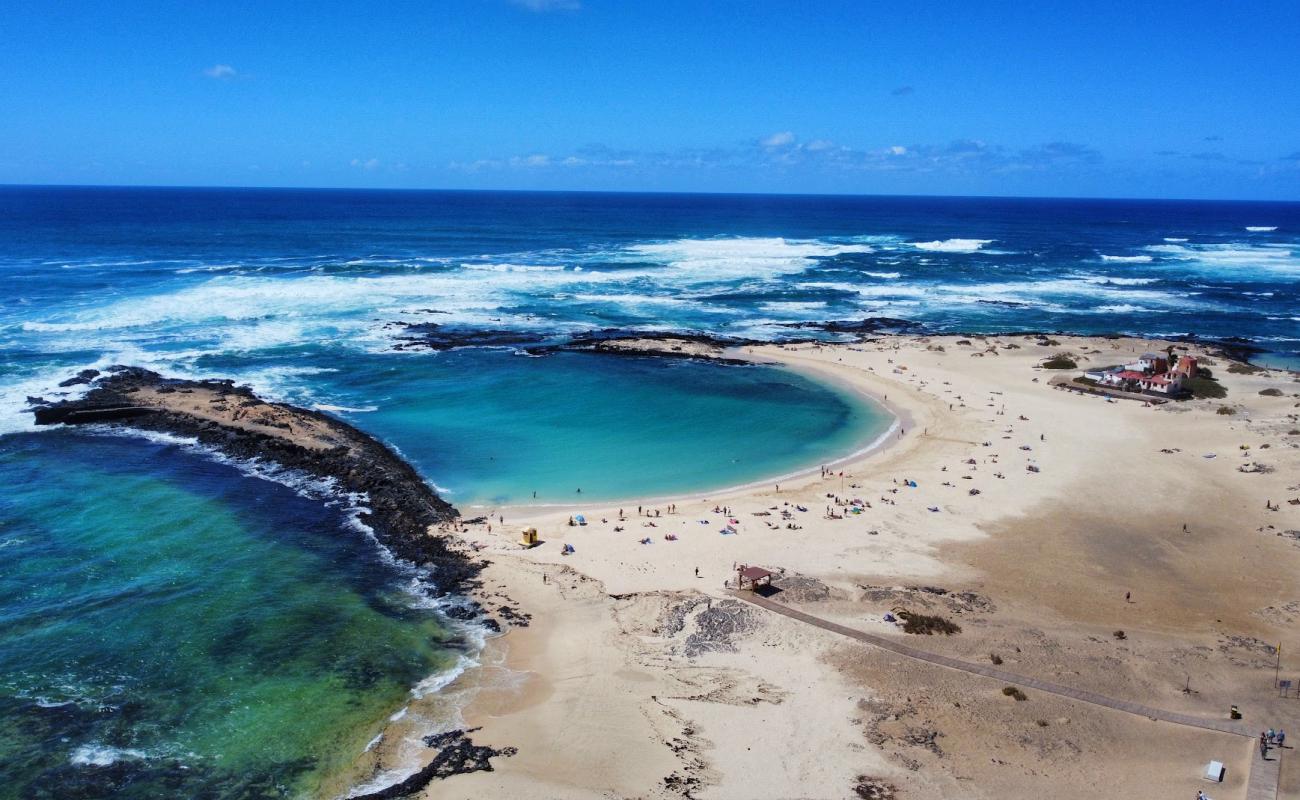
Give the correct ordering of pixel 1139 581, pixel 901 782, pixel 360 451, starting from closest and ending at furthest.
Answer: pixel 901 782
pixel 1139 581
pixel 360 451

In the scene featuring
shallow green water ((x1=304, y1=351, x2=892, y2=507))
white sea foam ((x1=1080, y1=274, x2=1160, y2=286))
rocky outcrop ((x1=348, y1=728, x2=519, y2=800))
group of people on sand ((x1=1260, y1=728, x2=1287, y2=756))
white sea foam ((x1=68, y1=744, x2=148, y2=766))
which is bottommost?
white sea foam ((x1=68, y1=744, x2=148, y2=766))

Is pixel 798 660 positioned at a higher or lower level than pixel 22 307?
lower

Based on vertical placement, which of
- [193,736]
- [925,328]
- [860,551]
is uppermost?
[925,328]

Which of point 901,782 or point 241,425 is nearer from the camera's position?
point 901,782

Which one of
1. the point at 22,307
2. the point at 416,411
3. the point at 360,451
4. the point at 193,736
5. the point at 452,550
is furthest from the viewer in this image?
the point at 22,307

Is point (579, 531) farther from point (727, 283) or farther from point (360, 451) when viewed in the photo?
point (727, 283)

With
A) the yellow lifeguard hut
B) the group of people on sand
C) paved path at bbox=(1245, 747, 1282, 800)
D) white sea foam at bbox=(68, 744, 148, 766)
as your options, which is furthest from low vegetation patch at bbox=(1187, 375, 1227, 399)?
white sea foam at bbox=(68, 744, 148, 766)

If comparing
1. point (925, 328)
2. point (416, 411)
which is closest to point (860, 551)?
point (416, 411)

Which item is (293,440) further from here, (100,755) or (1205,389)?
(1205,389)

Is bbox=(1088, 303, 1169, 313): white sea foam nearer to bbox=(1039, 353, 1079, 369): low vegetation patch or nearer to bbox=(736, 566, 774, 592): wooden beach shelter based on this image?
bbox=(1039, 353, 1079, 369): low vegetation patch
